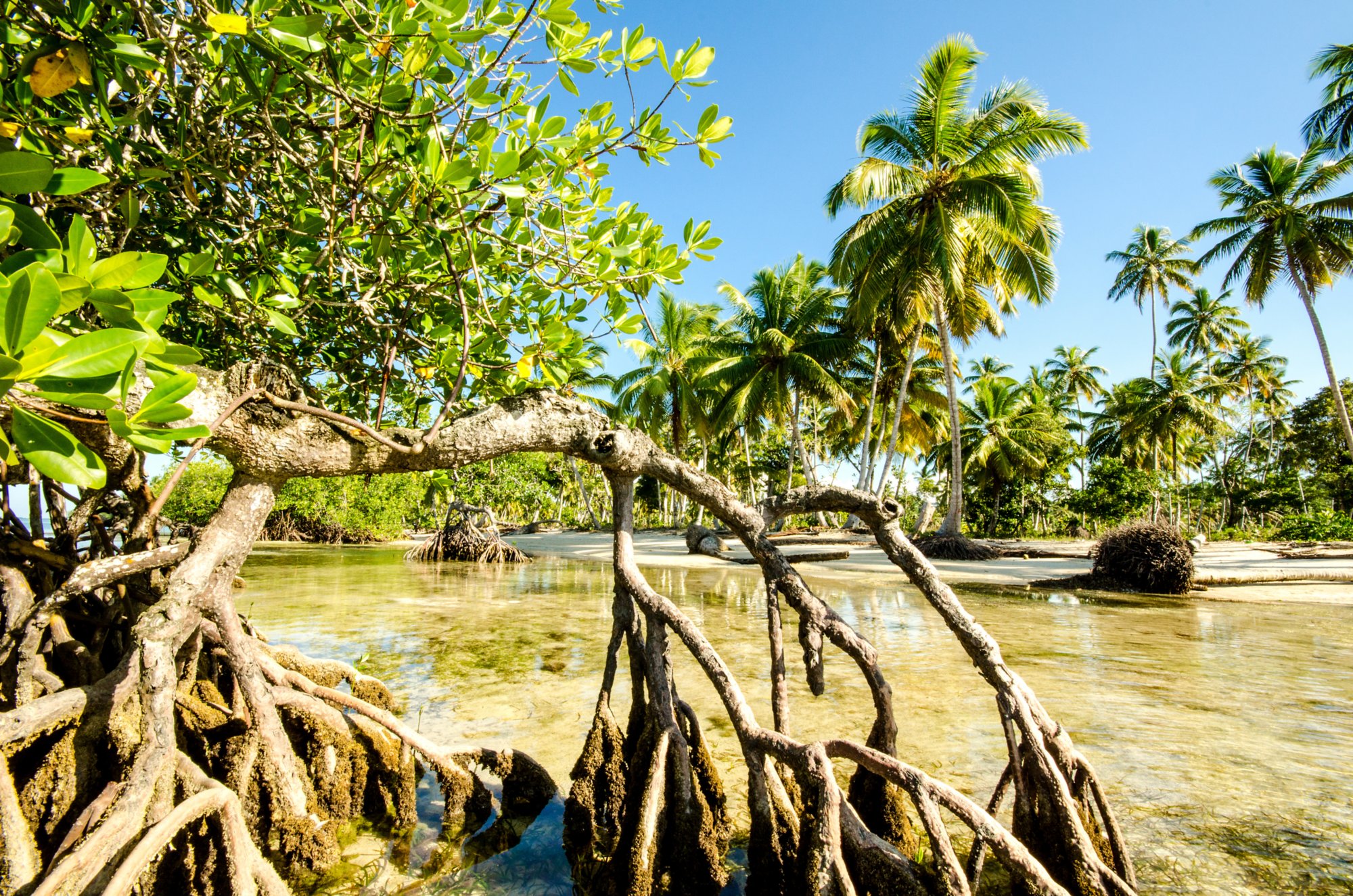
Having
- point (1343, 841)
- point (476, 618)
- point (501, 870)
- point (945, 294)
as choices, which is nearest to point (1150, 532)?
point (945, 294)

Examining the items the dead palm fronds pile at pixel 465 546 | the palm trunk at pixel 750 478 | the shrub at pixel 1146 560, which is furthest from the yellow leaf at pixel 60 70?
the palm trunk at pixel 750 478

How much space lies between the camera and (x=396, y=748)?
3.35 meters

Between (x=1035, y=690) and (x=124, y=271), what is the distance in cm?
673

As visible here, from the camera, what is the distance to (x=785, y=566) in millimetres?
3086

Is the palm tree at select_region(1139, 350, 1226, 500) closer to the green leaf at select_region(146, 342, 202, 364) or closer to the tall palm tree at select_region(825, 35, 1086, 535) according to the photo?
the tall palm tree at select_region(825, 35, 1086, 535)

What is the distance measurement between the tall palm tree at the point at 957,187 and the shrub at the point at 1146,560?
24.5 feet

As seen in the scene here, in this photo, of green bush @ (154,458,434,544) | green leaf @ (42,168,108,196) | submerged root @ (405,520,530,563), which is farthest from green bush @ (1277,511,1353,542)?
green bush @ (154,458,434,544)

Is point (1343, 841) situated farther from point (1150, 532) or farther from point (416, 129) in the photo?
point (1150, 532)

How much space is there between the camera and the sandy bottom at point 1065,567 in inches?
500

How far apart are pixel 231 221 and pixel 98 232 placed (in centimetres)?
50

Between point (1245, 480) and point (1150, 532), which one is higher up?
point (1245, 480)

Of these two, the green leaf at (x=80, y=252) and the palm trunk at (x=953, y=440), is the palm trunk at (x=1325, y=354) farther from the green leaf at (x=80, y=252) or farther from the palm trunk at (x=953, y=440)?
the green leaf at (x=80, y=252)

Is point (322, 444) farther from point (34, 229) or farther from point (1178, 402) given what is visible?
point (1178, 402)

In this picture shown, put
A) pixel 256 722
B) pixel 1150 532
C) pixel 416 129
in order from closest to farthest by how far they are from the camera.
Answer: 1. pixel 416 129
2. pixel 256 722
3. pixel 1150 532
